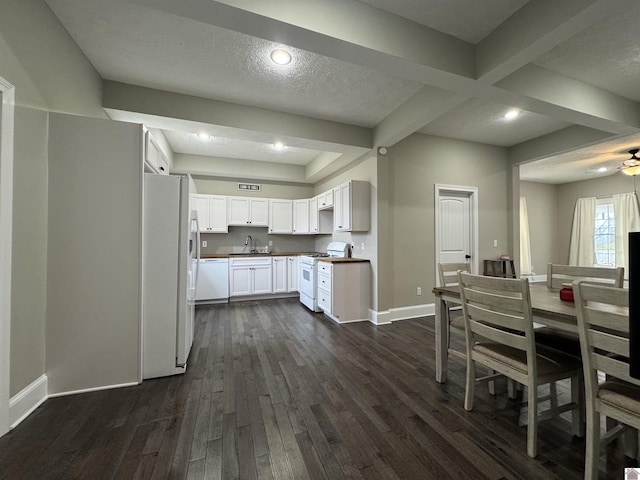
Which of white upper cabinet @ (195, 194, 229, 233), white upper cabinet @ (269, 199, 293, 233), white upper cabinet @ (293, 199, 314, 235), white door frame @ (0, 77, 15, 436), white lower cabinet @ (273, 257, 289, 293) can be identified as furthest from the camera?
white upper cabinet @ (293, 199, 314, 235)

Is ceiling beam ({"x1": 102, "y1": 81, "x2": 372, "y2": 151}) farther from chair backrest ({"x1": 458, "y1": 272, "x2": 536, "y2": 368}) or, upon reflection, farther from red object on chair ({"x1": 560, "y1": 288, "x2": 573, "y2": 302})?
red object on chair ({"x1": 560, "y1": 288, "x2": 573, "y2": 302})

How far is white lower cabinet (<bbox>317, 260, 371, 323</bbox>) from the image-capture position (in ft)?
12.8

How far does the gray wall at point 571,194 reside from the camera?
619cm

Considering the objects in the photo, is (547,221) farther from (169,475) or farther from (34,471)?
(34,471)

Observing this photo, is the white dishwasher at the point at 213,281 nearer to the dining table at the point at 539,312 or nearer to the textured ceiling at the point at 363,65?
the textured ceiling at the point at 363,65

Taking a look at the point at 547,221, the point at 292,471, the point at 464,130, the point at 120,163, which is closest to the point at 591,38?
the point at 464,130

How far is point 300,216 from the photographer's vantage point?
603 cm

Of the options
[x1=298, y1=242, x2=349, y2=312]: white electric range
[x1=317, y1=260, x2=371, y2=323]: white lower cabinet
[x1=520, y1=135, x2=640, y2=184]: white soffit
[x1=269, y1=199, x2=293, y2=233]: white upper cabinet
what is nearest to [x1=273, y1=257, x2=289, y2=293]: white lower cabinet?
[x1=298, y1=242, x2=349, y2=312]: white electric range

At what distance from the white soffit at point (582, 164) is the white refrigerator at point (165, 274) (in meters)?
6.02

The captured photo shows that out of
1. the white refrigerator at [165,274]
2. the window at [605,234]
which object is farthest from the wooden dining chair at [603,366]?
the window at [605,234]

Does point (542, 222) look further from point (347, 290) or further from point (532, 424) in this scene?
point (532, 424)

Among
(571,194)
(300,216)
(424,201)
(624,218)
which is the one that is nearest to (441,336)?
(424,201)

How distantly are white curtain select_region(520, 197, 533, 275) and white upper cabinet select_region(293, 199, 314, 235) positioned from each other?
18.8 feet

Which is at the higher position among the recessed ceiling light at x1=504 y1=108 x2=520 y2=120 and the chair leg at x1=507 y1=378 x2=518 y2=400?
the recessed ceiling light at x1=504 y1=108 x2=520 y2=120
